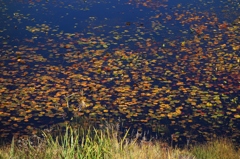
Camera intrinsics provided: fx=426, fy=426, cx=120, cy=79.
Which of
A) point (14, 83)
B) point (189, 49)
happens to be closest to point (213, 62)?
point (189, 49)

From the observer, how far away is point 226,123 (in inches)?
330

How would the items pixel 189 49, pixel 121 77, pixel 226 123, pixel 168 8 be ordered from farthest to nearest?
1. pixel 168 8
2. pixel 189 49
3. pixel 121 77
4. pixel 226 123

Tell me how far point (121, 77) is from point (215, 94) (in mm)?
2296

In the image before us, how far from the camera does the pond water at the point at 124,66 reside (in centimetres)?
855

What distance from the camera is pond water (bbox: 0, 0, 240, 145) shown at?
855cm

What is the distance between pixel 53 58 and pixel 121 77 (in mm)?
2269

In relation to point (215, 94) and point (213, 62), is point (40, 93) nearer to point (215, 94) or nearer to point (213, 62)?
point (215, 94)

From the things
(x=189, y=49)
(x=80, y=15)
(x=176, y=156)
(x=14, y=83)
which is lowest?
(x=176, y=156)

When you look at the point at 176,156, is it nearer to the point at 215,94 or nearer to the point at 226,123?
the point at 226,123

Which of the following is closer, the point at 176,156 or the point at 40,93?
the point at 176,156

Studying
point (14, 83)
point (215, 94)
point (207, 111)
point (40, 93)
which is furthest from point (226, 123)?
point (14, 83)

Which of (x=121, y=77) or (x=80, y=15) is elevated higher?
(x=80, y=15)

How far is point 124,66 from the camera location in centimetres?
1110

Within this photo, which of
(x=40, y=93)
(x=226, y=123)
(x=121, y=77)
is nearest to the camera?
(x=226, y=123)
